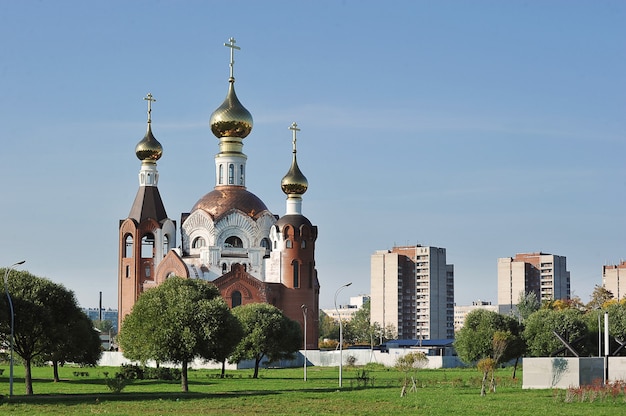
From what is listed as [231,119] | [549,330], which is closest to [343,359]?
[549,330]

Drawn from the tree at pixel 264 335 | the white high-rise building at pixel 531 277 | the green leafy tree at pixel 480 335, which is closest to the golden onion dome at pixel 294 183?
the tree at pixel 264 335

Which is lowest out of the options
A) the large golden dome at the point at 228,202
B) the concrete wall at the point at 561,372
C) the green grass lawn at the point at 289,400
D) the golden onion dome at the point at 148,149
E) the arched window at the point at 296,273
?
the green grass lawn at the point at 289,400

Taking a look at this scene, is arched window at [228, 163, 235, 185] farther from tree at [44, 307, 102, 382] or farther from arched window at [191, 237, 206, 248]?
tree at [44, 307, 102, 382]

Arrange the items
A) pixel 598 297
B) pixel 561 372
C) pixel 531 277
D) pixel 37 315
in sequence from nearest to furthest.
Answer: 1. pixel 37 315
2. pixel 561 372
3. pixel 598 297
4. pixel 531 277

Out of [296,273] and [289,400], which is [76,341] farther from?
[296,273]

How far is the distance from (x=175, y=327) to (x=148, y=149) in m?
43.0

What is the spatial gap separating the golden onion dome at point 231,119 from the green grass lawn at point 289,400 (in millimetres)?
35360

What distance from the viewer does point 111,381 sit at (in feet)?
148

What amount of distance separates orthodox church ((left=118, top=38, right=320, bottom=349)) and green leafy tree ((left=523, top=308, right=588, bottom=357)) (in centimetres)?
2086

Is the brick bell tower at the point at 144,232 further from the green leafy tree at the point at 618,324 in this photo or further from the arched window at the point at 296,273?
the green leafy tree at the point at 618,324

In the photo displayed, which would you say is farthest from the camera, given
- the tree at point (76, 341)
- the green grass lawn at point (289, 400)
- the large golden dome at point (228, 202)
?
the large golden dome at point (228, 202)

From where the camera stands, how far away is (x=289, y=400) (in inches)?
1622

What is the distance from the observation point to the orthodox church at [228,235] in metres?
86.4

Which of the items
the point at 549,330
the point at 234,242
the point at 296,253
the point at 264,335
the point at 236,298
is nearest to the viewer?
the point at 264,335
